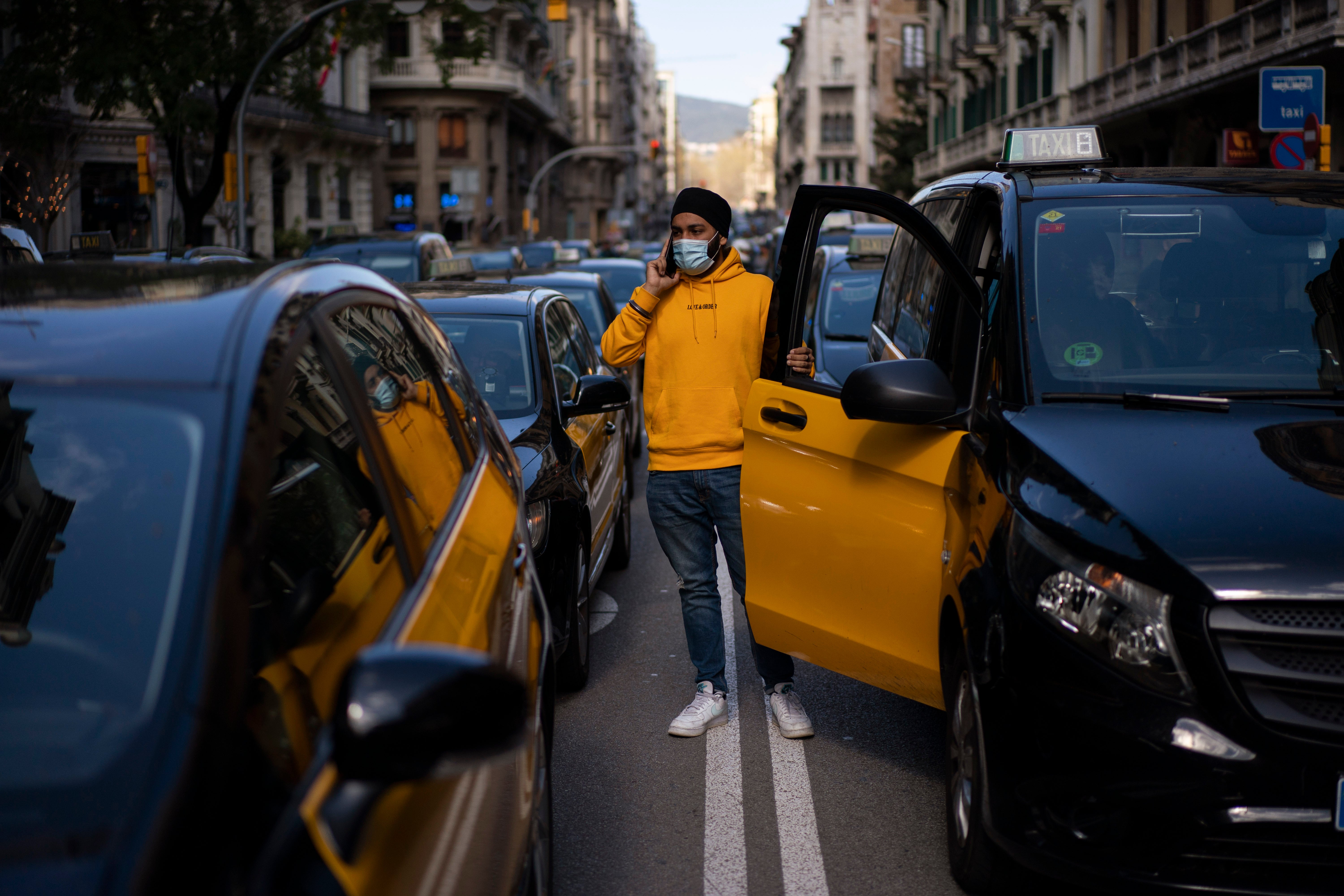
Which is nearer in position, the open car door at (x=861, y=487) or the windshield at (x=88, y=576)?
the windshield at (x=88, y=576)

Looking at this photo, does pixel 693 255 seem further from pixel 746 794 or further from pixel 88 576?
pixel 88 576

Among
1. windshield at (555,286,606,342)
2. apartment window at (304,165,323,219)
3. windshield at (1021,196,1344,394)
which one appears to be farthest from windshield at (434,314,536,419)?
apartment window at (304,165,323,219)

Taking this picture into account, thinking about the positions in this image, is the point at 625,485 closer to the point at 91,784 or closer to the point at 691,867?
the point at 691,867

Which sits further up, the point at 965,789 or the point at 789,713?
the point at 965,789

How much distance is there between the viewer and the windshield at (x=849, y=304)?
43.4ft

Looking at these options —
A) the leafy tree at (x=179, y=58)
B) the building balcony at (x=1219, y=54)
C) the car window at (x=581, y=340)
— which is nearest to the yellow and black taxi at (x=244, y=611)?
the car window at (x=581, y=340)

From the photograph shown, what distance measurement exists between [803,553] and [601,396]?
6.25 ft

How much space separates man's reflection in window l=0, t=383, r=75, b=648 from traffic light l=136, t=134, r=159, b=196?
19.9 metres

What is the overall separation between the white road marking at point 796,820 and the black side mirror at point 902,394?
1.35 meters

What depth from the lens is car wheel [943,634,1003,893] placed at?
3.59 m

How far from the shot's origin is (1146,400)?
382 cm

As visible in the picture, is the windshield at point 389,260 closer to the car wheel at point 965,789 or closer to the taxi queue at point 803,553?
the taxi queue at point 803,553

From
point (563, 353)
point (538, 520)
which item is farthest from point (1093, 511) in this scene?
point (563, 353)

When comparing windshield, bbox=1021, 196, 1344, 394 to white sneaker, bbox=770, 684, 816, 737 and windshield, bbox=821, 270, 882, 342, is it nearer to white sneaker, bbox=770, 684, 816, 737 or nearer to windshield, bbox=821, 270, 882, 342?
white sneaker, bbox=770, 684, 816, 737
